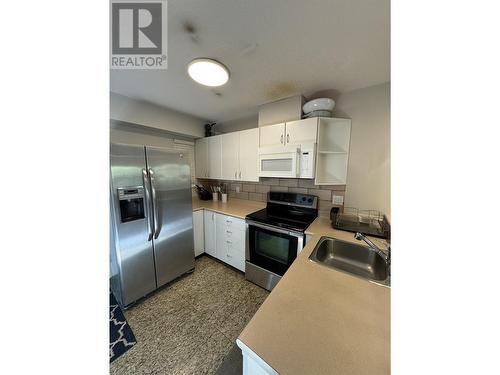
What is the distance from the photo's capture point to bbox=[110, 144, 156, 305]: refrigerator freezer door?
1470 millimetres

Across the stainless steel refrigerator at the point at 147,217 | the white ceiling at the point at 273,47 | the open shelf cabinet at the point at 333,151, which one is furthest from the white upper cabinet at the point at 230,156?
the open shelf cabinet at the point at 333,151

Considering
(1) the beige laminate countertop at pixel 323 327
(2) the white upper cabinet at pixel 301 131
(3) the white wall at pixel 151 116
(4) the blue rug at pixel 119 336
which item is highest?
(3) the white wall at pixel 151 116

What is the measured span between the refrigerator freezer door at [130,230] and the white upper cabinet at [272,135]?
132 cm

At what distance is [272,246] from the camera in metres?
1.72

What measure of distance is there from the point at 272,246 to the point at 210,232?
1022mm

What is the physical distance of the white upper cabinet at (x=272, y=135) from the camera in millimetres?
1836

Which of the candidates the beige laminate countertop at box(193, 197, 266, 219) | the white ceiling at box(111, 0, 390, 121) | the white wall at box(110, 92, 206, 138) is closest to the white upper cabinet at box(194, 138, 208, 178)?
the white wall at box(110, 92, 206, 138)

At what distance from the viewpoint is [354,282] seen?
86 cm

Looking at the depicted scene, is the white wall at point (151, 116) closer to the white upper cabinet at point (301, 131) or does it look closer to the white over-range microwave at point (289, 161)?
the white over-range microwave at point (289, 161)

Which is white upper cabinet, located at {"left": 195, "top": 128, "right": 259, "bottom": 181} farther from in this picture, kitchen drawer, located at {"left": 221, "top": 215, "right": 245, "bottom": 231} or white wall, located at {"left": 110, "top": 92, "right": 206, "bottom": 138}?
kitchen drawer, located at {"left": 221, "top": 215, "right": 245, "bottom": 231}

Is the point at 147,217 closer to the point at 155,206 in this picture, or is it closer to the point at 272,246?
the point at 155,206
